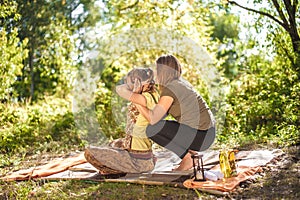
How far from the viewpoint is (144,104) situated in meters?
3.75

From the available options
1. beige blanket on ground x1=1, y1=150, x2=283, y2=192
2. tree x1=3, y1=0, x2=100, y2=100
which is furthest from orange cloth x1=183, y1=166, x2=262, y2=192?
tree x1=3, y1=0, x2=100, y2=100

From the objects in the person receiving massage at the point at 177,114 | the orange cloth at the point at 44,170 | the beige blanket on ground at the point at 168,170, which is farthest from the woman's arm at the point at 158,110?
the orange cloth at the point at 44,170

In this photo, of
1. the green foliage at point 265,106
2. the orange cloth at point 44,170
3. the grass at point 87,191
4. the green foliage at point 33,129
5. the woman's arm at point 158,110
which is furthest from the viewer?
the green foliage at point 33,129

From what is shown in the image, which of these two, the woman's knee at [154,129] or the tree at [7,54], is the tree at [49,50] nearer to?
the tree at [7,54]

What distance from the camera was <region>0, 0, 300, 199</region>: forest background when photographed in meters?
5.79

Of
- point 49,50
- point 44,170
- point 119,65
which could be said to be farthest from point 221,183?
point 49,50

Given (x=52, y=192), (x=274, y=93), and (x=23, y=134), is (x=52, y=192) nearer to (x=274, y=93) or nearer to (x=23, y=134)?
(x=23, y=134)

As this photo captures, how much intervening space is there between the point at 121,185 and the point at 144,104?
653 mm

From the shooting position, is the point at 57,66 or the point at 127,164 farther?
the point at 57,66

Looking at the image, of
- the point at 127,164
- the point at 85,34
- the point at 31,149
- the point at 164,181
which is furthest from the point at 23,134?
the point at 85,34

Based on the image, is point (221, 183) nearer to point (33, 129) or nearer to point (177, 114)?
point (177, 114)

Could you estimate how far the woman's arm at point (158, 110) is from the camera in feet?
12.2

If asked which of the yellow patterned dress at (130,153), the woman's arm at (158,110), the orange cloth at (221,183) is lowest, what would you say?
the orange cloth at (221,183)

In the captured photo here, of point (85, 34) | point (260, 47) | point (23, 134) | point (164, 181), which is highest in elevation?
point (85, 34)
